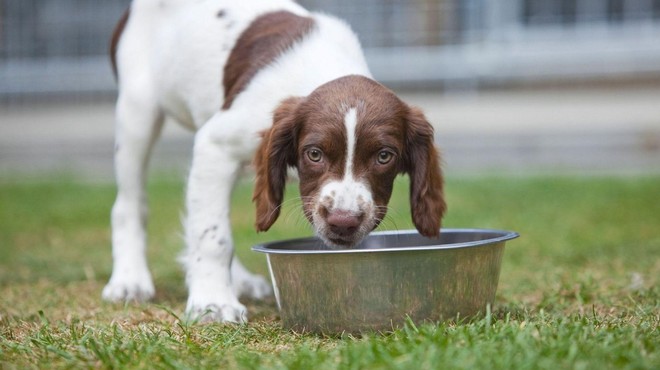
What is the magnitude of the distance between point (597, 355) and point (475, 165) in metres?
9.90

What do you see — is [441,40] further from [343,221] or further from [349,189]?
[343,221]

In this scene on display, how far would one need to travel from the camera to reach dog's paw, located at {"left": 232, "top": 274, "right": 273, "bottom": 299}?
487 cm

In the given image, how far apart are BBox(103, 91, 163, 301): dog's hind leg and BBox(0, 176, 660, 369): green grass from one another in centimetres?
28

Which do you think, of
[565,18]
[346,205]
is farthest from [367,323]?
[565,18]

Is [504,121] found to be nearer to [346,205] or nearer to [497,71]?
[497,71]

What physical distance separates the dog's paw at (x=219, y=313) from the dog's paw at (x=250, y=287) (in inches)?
31.5

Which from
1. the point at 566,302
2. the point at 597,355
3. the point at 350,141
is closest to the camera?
the point at 597,355

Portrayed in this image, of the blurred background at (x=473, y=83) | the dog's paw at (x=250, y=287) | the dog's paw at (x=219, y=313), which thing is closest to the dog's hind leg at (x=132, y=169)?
the dog's paw at (x=250, y=287)

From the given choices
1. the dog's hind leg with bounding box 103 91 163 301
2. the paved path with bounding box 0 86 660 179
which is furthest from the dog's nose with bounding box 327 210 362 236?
the paved path with bounding box 0 86 660 179

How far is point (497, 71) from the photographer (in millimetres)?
12945

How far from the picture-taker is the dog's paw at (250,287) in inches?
192

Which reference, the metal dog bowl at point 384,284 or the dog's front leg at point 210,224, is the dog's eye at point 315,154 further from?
the dog's front leg at point 210,224

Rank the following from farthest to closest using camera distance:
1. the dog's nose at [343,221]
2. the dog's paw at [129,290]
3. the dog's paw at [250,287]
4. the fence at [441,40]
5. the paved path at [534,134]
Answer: the fence at [441,40], the paved path at [534,134], the dog's paw at [250,287], the dog's paw at [129,290], the dog's nose at [343,221]

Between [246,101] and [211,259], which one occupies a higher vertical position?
[246,101]
